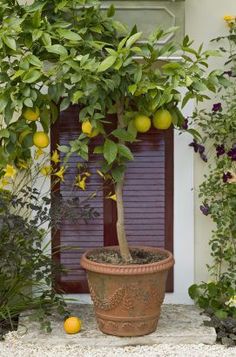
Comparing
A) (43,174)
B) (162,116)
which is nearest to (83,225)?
(43,174)

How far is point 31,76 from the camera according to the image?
4117 mm

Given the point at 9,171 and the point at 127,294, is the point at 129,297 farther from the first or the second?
the point at 9,171

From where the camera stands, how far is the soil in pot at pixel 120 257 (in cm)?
459

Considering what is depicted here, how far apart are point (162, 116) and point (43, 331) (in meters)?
1.68

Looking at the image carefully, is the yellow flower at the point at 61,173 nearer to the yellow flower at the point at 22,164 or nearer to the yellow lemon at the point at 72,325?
the yellow flower at the point at 22,164

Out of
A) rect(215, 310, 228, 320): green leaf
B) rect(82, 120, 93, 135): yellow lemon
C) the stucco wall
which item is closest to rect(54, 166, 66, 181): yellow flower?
rect(82, 120, 93, 135): yellow lemon

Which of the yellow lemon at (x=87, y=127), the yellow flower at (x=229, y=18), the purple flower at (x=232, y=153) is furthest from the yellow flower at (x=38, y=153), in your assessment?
the yellow flower at (x=229, y=18)

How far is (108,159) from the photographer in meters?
4.19

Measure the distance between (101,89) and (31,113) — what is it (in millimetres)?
529

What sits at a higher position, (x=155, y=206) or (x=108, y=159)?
(x=108, y=159)

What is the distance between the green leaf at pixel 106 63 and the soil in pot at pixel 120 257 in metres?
1.35

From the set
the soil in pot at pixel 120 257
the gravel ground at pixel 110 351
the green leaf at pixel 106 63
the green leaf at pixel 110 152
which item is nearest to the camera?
the green leaf at pixel 106 63

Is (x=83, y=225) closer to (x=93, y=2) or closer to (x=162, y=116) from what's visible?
(x=162, y=116)

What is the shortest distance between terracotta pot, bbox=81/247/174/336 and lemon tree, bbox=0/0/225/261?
24 cm
